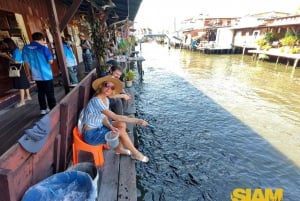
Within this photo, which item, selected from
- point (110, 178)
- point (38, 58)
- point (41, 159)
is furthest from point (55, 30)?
point (110, 178)

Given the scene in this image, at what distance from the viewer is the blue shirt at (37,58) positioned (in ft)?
12.4

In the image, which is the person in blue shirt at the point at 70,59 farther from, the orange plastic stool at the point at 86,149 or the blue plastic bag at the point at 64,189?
the blue plastic bag at the point at 64,189

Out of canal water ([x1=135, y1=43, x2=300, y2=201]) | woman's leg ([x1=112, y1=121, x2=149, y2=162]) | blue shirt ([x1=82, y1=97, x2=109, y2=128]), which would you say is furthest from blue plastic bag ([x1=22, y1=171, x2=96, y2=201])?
canal water ([x1=135, y1=43, x2=300, y2=201])

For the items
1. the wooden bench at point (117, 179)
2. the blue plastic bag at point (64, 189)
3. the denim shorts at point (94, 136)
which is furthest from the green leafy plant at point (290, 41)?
the blue plastic bag at point (64, 189)

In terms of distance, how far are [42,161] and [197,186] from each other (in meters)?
2.94

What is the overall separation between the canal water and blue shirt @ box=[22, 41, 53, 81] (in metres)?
2.68

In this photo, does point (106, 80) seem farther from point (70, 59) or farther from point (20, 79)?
point (70, 59)

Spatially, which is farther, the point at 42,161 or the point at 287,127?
the point at 287,127

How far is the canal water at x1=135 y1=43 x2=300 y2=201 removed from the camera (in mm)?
4043

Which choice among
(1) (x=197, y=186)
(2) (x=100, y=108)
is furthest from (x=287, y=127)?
(2) (x=100, y=108)

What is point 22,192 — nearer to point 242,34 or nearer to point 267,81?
point 267,81

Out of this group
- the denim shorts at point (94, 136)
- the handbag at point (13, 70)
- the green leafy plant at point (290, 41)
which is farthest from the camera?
the green leafy plant at point (290, 41)

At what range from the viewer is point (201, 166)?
14.9 ft

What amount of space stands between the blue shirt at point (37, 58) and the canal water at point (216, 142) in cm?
268
